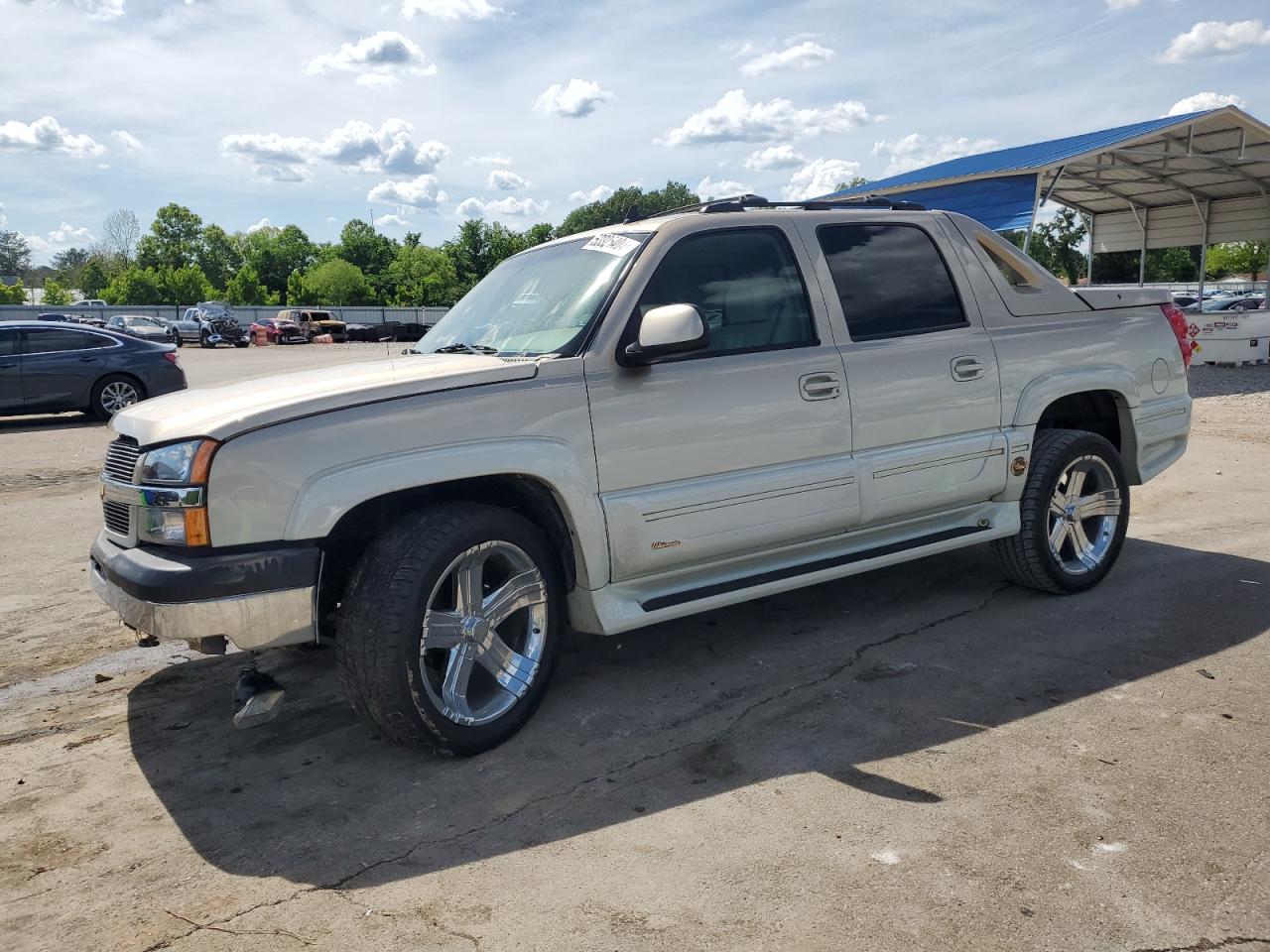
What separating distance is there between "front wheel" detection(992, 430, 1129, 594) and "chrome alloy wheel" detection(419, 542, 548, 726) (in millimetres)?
2676

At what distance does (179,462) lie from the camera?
3.36m

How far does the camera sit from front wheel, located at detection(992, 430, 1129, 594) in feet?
17.0

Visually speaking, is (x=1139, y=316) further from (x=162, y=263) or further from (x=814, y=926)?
(x=162, y=263)

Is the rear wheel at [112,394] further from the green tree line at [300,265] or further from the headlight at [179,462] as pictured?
the green tree line at [300,265]

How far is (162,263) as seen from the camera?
104 m

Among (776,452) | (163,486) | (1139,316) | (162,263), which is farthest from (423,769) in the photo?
(162,263)

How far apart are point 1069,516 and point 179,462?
13.8ft

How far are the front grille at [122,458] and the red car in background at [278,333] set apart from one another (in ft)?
160

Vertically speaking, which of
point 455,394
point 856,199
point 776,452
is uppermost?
point 856,199

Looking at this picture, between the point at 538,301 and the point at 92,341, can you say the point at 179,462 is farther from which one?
the point at 92,341

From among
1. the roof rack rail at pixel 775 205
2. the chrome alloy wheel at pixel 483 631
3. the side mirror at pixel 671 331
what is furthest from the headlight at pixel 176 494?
the roof rack rail at pixel 775 205

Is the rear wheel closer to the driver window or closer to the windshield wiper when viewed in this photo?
the windshield wiper

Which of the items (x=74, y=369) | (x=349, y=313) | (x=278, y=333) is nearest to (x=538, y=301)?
(x=74, y=369)

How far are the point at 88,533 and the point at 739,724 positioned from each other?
19.1 ft
